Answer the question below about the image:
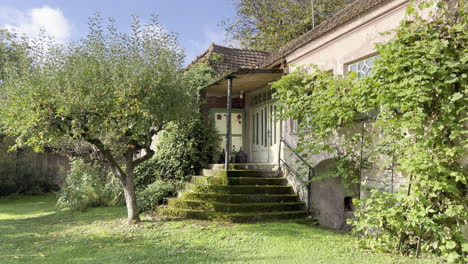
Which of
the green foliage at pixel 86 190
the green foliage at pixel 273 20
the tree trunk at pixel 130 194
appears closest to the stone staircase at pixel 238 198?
the tree trunk at pixel 130 194

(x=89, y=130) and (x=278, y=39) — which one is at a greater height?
(x=278, y=39)

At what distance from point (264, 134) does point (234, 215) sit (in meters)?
4.02

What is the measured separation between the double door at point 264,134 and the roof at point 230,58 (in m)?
1.90

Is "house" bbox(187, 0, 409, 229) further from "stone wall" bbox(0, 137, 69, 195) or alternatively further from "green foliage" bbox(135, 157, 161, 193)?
"stone wall" bbox(0, 137, 69, 195)

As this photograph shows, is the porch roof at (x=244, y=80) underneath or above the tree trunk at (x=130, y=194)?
above

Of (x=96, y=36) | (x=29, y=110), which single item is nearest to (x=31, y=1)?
(x=96, y=36)

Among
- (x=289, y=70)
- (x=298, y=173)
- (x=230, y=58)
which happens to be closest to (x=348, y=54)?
(x=289, y=70)

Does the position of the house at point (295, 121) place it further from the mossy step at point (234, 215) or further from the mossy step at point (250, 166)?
the mossy step at point (234, 215)

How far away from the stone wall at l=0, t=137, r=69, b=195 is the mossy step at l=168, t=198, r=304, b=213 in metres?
6.88

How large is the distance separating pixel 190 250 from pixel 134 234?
5.72ft

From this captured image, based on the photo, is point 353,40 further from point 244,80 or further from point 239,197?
point 239,197

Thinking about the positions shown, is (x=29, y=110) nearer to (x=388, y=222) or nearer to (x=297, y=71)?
(x=297, y=71)

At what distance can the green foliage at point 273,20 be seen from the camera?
65.4 ft

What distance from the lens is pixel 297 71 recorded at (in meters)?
8.37
